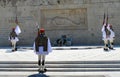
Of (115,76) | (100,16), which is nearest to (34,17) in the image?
(100,16)

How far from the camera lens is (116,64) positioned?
13.4m

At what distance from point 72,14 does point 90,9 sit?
54.6 inches

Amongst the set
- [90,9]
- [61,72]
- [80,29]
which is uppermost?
[90,9]

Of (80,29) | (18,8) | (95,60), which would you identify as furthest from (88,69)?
(18,8)

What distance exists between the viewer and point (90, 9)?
2236 centimetres

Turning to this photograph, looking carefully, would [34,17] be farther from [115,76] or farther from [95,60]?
[115,76]

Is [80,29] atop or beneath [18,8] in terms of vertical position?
beneath

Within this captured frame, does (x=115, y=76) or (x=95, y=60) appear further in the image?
(x=95, y=60)

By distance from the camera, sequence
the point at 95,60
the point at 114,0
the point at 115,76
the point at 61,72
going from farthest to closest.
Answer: the point at 114,0 → the point at 95,60 → the point at 61,72 → the point at 115,76

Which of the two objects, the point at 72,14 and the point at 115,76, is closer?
the point at 115,76

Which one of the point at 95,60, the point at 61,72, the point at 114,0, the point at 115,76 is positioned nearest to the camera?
the point at 115,76

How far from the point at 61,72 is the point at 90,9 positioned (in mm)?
10286

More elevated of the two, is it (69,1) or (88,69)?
(69,1)

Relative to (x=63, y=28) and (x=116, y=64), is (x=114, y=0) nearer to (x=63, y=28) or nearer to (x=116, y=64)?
(x=63, y=28)
